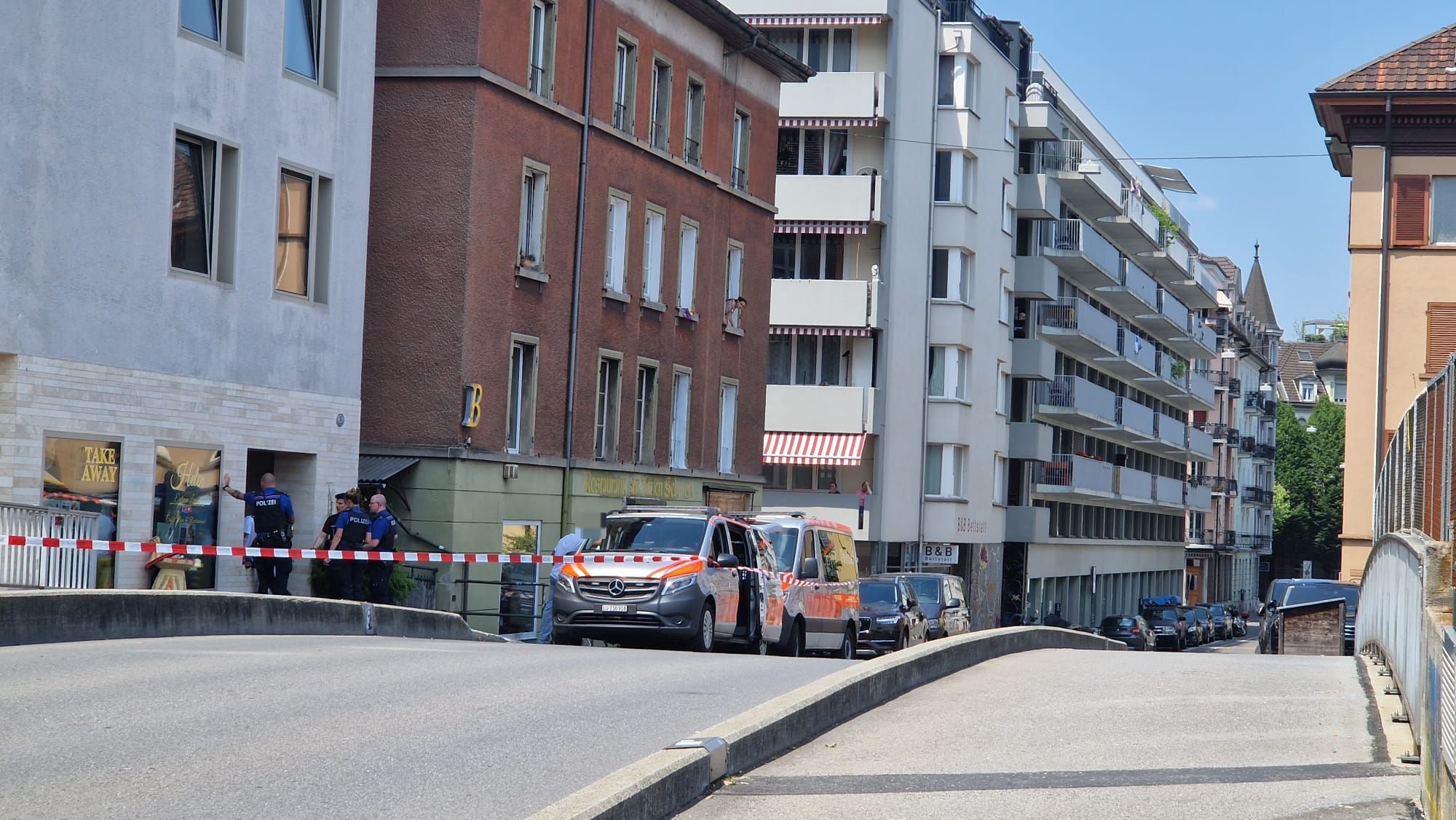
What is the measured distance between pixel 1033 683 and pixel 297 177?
14.6m

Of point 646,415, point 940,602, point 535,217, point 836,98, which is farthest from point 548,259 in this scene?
point 836,98

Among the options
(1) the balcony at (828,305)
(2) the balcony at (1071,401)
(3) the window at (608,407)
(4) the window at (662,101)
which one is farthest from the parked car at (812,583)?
(2) the balcony at (1071,401)

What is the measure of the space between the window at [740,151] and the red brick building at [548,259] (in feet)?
0.49

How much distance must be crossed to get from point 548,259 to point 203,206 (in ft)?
27.0

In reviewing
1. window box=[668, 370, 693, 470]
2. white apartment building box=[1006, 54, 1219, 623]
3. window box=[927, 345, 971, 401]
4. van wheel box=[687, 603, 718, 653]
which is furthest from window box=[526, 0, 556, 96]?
white apartment building box=[1006, 54, 1219, 623]

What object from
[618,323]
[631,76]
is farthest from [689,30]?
[618,323]

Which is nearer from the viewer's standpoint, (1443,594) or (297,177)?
(1443,594)

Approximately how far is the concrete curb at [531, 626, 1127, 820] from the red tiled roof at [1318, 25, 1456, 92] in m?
29.6

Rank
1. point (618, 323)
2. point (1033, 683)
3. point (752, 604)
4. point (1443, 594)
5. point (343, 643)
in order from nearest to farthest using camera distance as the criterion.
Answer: point (1443, 594) < point (1033, 683) < point (343, 643) < point (752, 604) < point (618, 323)

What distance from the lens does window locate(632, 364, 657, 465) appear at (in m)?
35.8

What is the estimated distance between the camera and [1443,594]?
33.4 feet

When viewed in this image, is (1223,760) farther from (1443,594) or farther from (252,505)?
(252,505)

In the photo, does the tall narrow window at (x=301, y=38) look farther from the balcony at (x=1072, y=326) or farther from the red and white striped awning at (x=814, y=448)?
the balcony at (x=1072, y=326)

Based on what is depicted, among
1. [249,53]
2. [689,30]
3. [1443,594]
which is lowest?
[1443,594]
